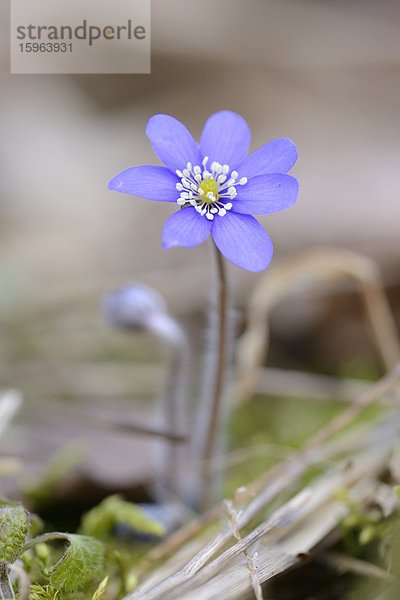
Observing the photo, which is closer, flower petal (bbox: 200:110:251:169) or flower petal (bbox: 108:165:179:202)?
flower petal (bbox: 108:165:179:202)

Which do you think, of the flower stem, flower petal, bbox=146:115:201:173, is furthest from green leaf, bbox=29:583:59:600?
flower petal, bbox=146:115:201:173

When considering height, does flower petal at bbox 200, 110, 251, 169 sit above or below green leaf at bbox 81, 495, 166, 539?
above

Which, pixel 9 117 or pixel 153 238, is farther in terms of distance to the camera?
pixel 9 117

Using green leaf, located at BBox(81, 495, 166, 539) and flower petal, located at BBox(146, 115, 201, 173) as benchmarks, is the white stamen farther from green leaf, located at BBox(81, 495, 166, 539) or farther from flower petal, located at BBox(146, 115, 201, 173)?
green leaf, located at BBox(81, 495, 166, 539)

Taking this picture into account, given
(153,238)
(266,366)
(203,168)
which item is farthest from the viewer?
(153,238)

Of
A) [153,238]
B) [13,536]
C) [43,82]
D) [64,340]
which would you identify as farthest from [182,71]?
[13,536]

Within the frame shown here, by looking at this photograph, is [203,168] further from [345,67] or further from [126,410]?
[345,67]

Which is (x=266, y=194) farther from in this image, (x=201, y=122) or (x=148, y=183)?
Answer: (x=201, y=122)
